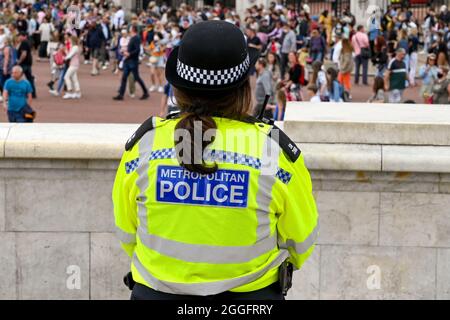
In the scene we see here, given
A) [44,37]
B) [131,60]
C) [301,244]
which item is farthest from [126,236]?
[44,37]

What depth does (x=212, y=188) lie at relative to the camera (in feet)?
11.4

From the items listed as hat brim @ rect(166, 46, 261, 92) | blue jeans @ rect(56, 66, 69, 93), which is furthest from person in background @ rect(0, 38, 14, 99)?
hat brim @ rect(166, 46, 261, 92)

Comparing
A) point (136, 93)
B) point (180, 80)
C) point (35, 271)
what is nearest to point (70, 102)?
point (136, 93)

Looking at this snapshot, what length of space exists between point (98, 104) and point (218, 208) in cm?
1915

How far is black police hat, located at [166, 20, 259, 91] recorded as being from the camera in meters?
3.51

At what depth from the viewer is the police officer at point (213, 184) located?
3490mm

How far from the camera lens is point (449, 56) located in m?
26.6

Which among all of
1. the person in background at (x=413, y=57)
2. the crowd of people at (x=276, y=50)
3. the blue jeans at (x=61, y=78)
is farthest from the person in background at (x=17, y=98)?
the person in background at (x=413, y=57)

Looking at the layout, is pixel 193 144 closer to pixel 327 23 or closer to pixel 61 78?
pixel 61 78

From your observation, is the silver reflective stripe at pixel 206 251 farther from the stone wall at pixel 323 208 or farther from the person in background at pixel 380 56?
the person in background at pixel 380 56

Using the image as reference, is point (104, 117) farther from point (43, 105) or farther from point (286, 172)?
point (286, 172)

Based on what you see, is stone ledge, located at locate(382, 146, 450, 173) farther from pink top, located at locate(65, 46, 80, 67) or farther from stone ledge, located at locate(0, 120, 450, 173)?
pink top, located at locate(65, 46, 80, 67)

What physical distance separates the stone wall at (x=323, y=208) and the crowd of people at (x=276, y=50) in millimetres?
7256

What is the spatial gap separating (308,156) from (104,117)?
1521 cm
